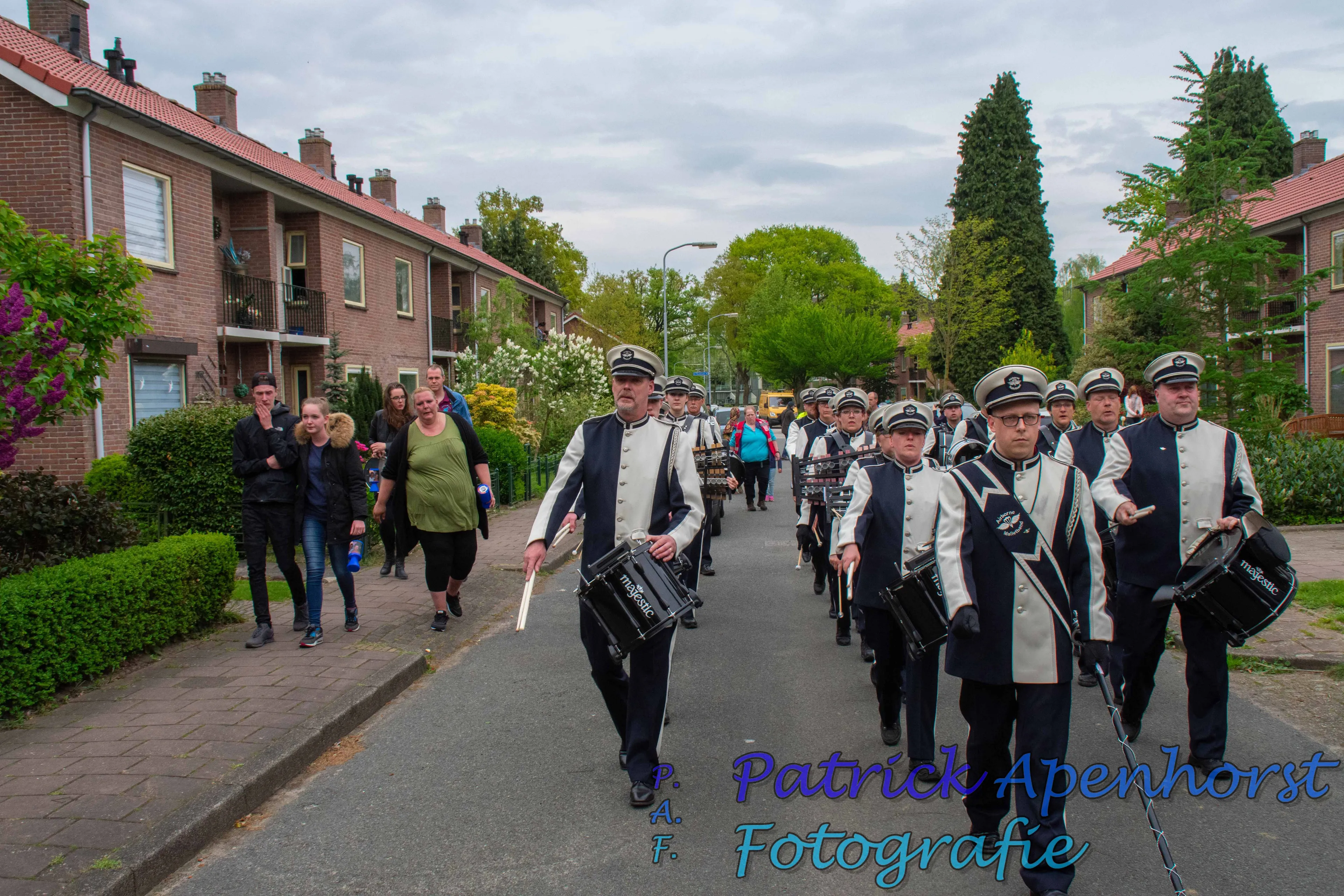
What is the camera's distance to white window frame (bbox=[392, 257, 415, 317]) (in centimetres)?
2819

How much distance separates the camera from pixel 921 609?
4.55 metres

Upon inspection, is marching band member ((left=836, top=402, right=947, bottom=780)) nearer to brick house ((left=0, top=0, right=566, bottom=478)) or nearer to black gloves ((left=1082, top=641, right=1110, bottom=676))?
black gloves ((left=1082, top=641, right=1110, bottom=676))

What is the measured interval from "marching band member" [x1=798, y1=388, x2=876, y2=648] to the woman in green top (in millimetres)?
2785

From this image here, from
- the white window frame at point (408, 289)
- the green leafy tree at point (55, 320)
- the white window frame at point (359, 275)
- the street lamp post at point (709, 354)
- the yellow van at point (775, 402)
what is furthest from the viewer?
the street lamp post at point (709, 354)

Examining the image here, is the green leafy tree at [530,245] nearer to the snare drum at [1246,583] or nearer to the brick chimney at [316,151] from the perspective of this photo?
the brick chimney at [316,151]

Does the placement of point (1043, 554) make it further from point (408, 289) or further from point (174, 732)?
point (408, 289)

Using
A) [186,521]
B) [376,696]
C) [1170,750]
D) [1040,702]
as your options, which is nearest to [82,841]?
[376,696]

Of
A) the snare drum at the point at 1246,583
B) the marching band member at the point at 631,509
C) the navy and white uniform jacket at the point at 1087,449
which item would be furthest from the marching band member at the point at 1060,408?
the marching band member at the point at 631,509

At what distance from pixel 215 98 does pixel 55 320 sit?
2133 cm

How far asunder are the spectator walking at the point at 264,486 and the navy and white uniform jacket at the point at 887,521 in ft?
13.7

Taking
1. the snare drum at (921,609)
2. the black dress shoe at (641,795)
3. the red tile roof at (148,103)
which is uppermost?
the red tile roof at (148,103)

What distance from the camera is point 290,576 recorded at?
291 inches

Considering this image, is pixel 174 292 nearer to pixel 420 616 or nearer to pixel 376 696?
pixel 420 616

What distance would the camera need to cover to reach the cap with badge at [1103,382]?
265 inches
